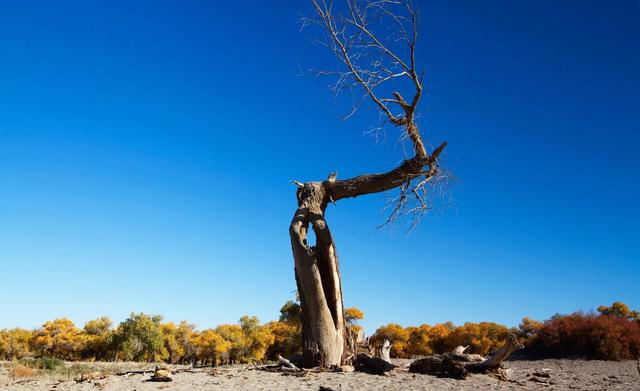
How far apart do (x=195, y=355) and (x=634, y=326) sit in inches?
1541

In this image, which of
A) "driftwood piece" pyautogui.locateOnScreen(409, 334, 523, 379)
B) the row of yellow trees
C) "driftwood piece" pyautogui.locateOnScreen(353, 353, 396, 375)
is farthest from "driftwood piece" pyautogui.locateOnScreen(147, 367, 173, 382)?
the row of yellow trees

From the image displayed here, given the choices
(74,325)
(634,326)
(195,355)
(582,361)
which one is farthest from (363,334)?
(74,325)

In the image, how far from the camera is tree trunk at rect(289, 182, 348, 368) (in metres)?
11.1

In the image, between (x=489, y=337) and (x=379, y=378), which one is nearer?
(x=379, y=378)

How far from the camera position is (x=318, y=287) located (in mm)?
11445

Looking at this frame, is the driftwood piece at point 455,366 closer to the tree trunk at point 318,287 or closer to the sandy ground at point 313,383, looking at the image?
the sandy ground at point 313,383

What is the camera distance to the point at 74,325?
160 feet

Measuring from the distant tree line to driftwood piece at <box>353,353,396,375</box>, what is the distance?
1774 centimetres

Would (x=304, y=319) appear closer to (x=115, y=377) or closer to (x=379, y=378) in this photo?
(x=379, y=378)

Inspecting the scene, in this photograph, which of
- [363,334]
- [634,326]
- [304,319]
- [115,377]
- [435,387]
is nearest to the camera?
[435,387]

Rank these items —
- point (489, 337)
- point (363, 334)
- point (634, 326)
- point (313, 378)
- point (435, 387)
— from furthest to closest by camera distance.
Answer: point (489, 337) → point (634, 326) → point (363, 334) → point (313, 378) → point (435, 387)

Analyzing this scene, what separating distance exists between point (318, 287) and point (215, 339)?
113 ft

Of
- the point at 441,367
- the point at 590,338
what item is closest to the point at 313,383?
the point at 441,367

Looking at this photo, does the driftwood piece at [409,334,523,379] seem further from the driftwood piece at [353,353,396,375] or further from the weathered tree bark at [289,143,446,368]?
the weathered tree bark at [289,143,446,368]
